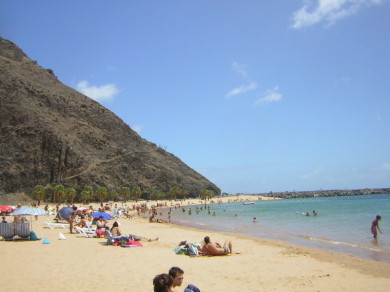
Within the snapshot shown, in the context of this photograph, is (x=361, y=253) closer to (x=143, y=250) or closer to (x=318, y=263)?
(x=318, y=263)

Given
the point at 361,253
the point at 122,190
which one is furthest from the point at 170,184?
the point at 361,253

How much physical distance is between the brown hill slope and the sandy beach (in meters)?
67.8

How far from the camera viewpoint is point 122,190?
277 feet

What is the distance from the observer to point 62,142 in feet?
279

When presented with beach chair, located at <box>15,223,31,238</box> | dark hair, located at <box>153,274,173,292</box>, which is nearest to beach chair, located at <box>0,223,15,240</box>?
beach chair, located at <box>15,223,31,238</box>

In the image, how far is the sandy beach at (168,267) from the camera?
8.50 meters

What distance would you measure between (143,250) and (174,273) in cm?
913

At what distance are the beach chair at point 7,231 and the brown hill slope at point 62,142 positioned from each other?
63743 millimetres

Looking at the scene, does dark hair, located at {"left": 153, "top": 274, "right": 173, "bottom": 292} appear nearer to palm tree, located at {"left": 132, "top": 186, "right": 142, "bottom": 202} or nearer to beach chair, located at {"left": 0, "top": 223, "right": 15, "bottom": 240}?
beach chair, located at {"left": 0, "top": 223, "right": 15, "bottom": 240}

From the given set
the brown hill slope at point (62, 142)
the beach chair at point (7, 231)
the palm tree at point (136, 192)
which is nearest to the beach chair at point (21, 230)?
the beach chair at point (7, 231)

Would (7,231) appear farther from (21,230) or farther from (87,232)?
(87,232)

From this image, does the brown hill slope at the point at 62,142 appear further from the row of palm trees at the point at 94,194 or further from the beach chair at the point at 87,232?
the beach chair at the point at 87,232

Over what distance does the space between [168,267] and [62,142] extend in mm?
80970

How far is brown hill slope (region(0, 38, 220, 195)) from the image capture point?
260 feet
